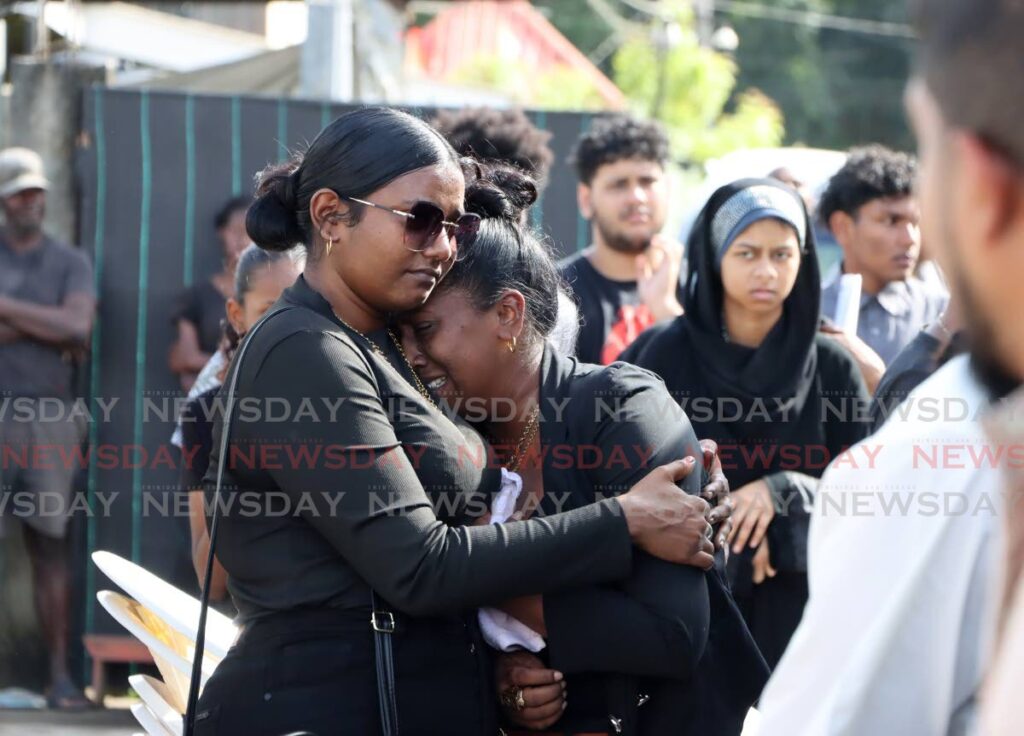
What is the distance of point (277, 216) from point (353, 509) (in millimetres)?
685

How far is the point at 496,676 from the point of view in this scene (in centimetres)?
265

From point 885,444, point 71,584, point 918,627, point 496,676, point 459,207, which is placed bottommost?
point 71,584

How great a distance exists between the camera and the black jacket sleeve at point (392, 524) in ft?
7.95

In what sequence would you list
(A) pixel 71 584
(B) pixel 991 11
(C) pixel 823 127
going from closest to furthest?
(B) pixel 991 11 → (A) pixel 71 584 → (C) pixel 823 127

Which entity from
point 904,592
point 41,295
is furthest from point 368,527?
point 41,295

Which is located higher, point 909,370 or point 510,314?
point 510,314

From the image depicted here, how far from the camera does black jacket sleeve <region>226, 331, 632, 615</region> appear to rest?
2.42 meters

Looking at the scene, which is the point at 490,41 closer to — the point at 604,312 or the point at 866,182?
the point at 866,182

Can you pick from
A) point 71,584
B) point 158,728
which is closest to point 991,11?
point 158,728

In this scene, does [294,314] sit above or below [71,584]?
above

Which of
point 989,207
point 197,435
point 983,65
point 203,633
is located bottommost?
point 203,633

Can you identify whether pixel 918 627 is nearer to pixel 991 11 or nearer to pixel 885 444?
pixel 885 444

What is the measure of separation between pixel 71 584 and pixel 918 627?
216 inches

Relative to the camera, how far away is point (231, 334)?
4.49 meters
